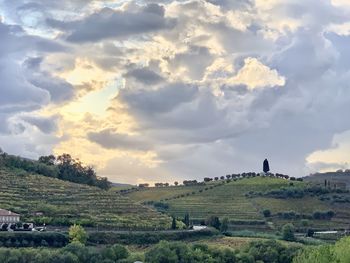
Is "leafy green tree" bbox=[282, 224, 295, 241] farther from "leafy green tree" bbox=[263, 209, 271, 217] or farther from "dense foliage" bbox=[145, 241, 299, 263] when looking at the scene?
"leafy green tree" bbox=[263, 209, 271, 217]

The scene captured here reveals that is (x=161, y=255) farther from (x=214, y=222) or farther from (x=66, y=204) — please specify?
(x=214, y=222)

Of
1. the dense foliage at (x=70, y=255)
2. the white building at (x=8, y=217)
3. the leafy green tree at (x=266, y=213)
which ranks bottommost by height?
the dense foliage at (x=70, y=255)

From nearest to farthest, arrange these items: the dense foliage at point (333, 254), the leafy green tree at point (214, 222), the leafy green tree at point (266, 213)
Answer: the dense foliage at point (333, 254) < the leafy green tree at point (214, 222) < the leafy green tree at point (266, 213)

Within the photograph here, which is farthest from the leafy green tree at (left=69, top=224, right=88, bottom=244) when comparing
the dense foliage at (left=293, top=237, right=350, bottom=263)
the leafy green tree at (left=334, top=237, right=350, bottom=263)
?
the leafy green tree at (left=334, top=237, right=350, bottom=263)

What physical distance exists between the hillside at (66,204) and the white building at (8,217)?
2.07m

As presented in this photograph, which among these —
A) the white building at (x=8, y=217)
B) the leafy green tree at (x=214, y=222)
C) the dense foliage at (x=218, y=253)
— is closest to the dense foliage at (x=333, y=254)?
the dense foliage at (x=218, y=253)

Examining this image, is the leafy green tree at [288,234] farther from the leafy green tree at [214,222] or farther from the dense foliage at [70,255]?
the dense foliage at [70,255]

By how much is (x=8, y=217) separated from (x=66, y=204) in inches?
752

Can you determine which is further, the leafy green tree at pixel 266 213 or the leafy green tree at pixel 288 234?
the leafy green tree at pixel 266 213

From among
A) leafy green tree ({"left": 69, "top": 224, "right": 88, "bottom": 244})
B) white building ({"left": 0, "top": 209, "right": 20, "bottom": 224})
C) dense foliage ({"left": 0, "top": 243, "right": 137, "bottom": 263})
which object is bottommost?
dense foliage ({"left": 0, "top": 243, "right": 137, "bottom": 263})

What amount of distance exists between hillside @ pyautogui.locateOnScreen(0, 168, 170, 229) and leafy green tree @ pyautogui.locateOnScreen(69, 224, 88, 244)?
11.4 metres

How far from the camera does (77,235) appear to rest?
429 feet

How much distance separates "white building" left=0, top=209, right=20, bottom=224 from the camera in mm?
140125

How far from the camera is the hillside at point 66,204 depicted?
148000 millimetres
